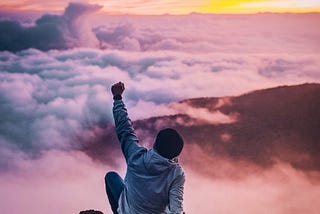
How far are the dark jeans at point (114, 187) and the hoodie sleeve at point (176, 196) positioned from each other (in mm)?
409

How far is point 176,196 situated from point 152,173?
4.9 inches

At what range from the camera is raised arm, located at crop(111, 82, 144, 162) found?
5.44ft

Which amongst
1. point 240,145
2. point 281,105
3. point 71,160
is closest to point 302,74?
point 281,105

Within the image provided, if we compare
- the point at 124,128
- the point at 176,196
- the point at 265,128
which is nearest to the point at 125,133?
the point at 124,128

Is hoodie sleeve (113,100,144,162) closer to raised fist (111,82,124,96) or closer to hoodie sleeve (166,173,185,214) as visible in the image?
raised fist (111,82,124,96)

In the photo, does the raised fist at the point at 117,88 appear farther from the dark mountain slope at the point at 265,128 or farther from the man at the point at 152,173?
the dark mountain slope at the point at 265,128

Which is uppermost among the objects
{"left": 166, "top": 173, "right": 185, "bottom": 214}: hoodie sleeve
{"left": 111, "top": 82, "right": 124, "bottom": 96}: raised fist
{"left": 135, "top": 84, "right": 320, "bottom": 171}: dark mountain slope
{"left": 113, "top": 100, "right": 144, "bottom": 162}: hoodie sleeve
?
{"left": 135, "top": 84, "right": 320, "bottom": 171}: dark mountain slope

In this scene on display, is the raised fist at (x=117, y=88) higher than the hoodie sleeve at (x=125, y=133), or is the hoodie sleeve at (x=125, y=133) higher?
the raised fist at (x=117, y=88)

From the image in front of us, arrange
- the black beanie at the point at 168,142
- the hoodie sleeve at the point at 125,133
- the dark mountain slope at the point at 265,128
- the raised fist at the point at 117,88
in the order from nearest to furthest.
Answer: the black beanie at the point at 168,142, the hoodie sleeve at the point at 125,133, the raised fist at the point at 117,88, the dark mountain slope at the point at 265,128

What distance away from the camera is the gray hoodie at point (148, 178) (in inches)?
61.7

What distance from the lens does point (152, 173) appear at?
1592 millimetres

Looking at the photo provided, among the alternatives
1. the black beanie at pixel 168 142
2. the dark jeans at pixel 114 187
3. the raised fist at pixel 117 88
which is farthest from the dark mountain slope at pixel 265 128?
the black beanie at pixel 168 142

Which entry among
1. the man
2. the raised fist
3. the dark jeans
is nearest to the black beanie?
the man

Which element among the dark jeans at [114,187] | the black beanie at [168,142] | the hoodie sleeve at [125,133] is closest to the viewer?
the black beanie at [168,142]
